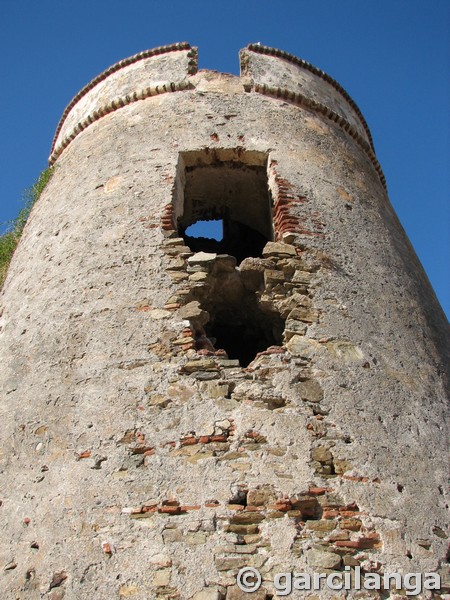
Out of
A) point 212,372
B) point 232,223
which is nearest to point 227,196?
point 232,223

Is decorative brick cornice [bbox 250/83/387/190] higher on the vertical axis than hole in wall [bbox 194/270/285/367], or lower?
higher

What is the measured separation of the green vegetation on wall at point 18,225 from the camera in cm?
612

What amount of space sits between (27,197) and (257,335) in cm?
290

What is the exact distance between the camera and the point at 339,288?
14.6 feet

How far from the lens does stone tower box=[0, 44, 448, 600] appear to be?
123 inches

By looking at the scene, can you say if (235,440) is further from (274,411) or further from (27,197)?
(27,197)

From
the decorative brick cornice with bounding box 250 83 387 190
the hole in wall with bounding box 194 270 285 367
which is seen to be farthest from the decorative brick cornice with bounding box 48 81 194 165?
the hole in wall with bounding box 194 270 285 367

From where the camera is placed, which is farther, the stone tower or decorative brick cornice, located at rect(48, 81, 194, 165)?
decorative brick cornice, located at rect(48, 81, 194, 165)

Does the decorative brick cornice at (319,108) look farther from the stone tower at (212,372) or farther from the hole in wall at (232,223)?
the hole in wall at (232,223)

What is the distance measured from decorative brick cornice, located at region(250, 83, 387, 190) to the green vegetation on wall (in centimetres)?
233

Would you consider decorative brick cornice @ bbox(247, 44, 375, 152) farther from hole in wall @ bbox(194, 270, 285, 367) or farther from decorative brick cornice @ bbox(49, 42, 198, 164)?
hole in wall @ bbox(194, 270, 285, 367)

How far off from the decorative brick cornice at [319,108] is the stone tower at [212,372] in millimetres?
45

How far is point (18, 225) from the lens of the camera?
6.32 metres

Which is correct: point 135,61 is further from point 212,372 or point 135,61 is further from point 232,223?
point 212,372
